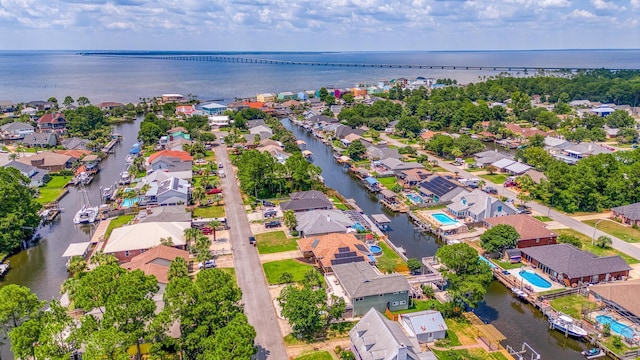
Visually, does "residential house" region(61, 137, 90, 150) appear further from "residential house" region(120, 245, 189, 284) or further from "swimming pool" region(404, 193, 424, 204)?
"swimming pool" region(404, 193, 424, 204)

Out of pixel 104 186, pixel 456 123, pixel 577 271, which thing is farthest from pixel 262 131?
pixel 577 271

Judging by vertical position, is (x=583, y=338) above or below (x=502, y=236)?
below

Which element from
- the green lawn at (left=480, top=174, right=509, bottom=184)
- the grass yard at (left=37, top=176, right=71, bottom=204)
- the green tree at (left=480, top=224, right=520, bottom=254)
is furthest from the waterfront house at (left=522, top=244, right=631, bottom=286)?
the grass yard at (left=37, top=176, right=71, bottom=204)

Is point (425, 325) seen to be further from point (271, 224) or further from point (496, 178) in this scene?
point (496, 178)

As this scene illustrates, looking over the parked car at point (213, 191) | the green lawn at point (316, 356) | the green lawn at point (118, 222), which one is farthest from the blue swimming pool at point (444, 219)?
the green lawn at point (118, 222)

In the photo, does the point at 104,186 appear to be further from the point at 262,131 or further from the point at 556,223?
the point at 556,223

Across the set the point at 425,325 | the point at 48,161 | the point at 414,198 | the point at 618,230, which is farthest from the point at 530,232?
the point at 48,161
